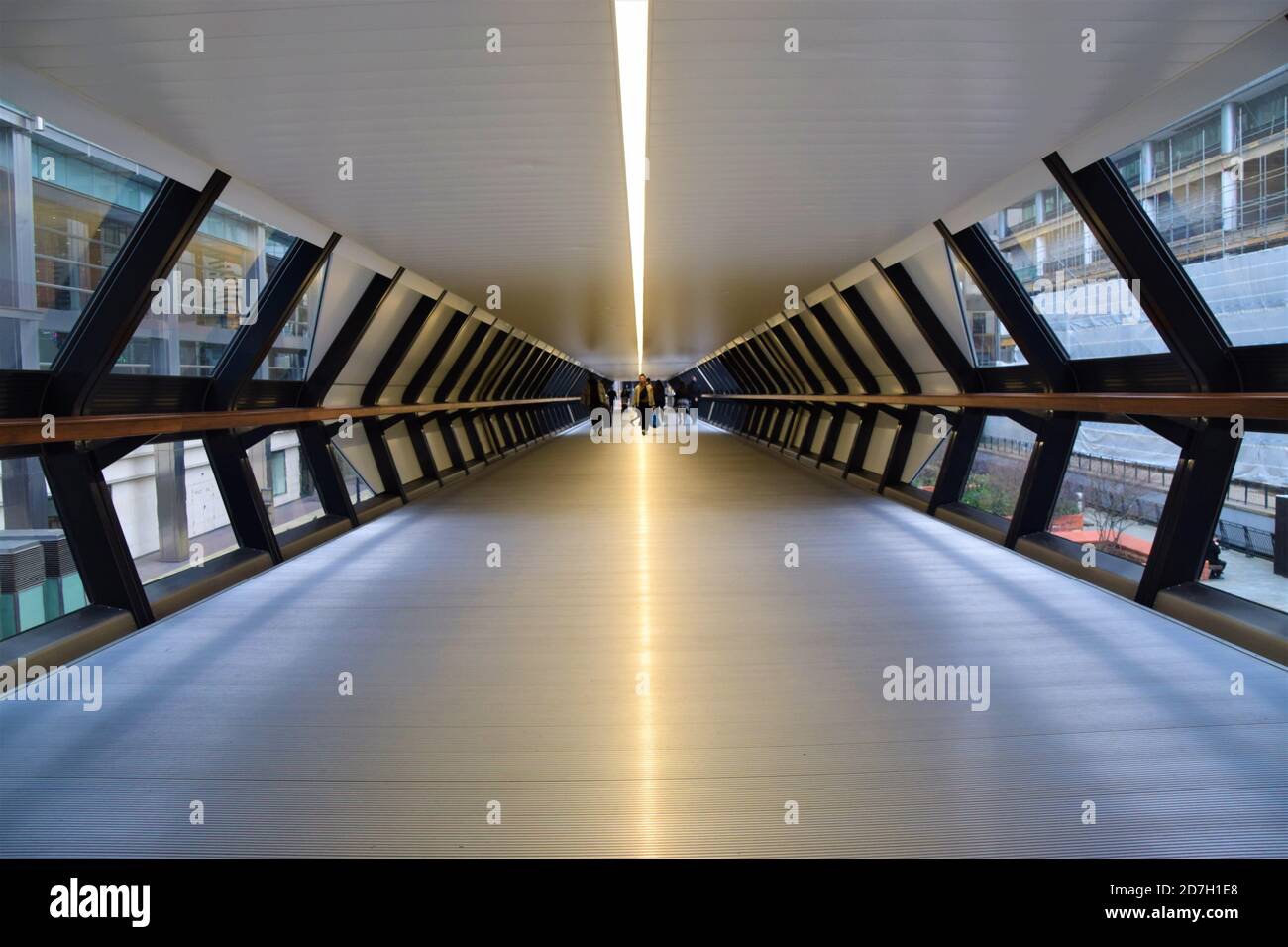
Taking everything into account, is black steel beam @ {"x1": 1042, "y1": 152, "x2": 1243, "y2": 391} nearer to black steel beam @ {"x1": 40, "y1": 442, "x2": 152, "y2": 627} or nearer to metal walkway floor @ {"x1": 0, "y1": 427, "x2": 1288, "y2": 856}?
metal walkway floor @ {"x1": 0, "y1": 427, "x2": 1288, "y2": 856}

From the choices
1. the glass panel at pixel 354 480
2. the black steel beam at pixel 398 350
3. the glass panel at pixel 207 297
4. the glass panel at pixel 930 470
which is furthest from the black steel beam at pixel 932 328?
the glass panel at pixel 354 480

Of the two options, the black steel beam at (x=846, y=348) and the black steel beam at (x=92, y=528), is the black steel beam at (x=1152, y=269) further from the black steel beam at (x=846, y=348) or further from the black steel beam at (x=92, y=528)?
the black steel beam at (x=846, y=348)

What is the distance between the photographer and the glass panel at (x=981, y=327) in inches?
330

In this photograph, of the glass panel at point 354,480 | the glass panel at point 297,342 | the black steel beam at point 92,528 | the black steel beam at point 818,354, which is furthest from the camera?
the black steel beam at point 818,354

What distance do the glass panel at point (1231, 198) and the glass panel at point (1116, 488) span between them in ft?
3.62

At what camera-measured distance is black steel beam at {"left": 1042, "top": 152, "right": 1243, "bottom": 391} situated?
5.16 meters

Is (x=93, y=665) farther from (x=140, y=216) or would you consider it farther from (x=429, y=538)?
(x=429, y=538)

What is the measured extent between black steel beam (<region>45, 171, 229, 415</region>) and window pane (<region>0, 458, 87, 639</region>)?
0.46 m

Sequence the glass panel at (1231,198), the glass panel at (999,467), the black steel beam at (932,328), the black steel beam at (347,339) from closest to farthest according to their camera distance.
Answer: the glass panel at (1231,198)
the glass panel at (999,467)
the black steel beam at (347,339)
the black steel beam at (932,328)

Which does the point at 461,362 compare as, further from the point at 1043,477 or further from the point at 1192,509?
the point at 1192,509

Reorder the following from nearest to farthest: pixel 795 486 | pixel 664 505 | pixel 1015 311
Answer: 1. pixel 1015 311
2. pixel 664 505
3. pixel 795 486

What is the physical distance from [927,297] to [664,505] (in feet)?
13.6

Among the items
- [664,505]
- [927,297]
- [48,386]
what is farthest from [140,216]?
[927,297]
